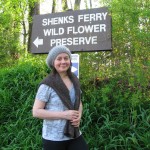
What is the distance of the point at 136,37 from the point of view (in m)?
5.04

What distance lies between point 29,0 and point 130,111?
413 inches

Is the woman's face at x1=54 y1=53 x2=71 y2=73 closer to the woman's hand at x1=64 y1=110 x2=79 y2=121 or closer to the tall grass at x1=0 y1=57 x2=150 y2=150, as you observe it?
the woman's hand at x1=64 y1=110 x2=79 y2=121

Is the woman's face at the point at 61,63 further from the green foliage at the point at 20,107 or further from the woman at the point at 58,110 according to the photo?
the green foliage at the point at 20,107

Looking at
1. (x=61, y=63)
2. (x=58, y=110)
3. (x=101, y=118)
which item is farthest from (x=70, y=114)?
(x=101, y=118)

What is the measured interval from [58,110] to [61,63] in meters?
0.45

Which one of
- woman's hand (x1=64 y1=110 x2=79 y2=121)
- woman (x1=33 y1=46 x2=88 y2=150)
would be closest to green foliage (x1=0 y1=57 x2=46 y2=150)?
woman (x1=33 y1=46 x2=88 y2=150)

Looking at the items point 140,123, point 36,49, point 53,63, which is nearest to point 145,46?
point 140,123

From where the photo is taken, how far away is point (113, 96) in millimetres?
5473

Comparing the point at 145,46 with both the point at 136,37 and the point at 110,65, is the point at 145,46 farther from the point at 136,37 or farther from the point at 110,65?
the point at 110,65

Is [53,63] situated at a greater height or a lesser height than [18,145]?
greater

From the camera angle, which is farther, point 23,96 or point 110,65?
point 23,96

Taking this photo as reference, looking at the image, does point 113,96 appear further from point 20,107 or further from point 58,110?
point 58,110

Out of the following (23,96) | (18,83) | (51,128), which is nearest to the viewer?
(51,128)

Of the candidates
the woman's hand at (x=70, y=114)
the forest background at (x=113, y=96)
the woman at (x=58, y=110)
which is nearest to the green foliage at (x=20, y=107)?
the forest background at (x=113, y=96)
